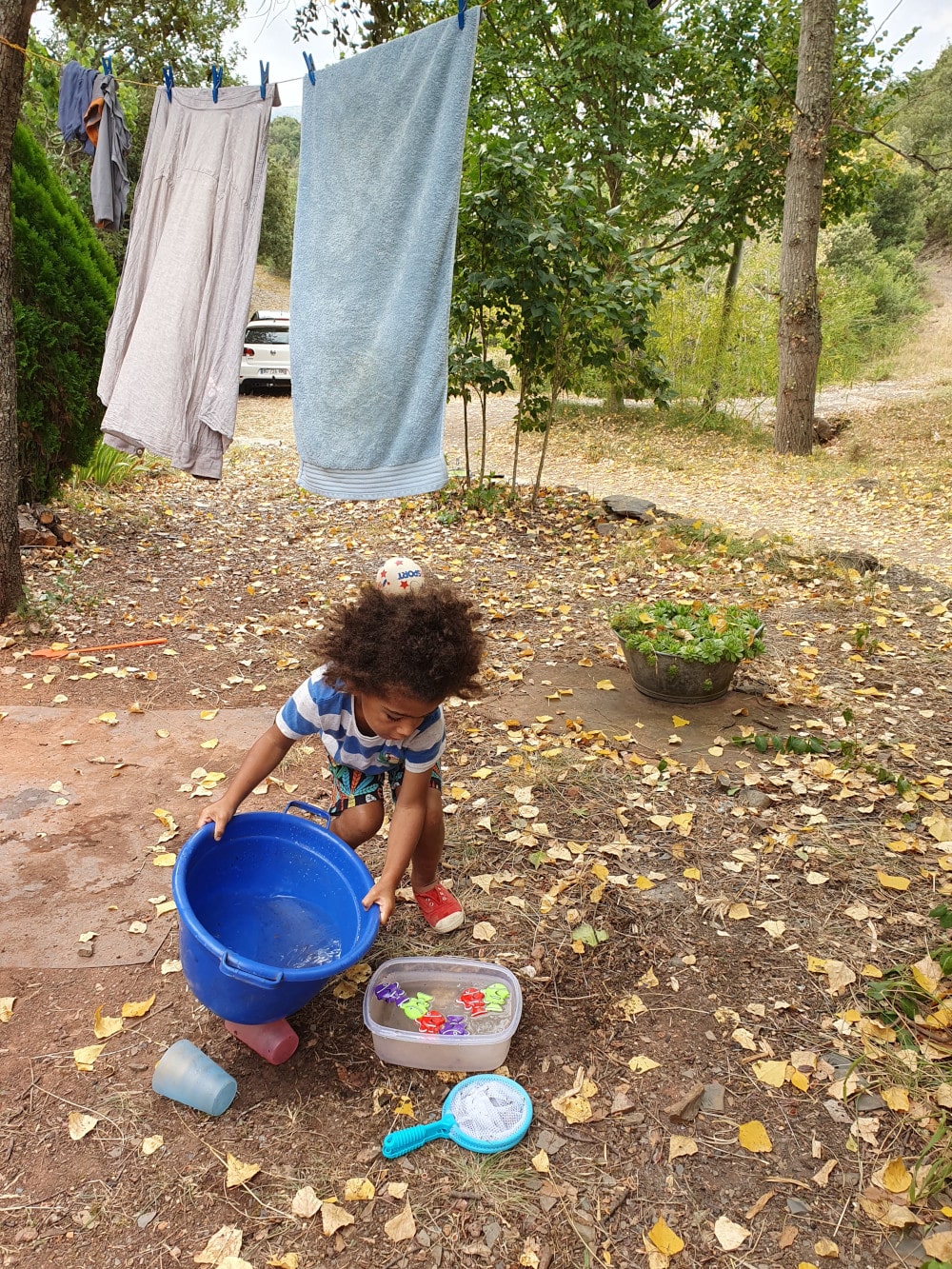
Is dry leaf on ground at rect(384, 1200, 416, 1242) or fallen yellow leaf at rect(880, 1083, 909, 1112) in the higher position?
fallen yellow leaf at rect(880, 1083, 909, 1112)

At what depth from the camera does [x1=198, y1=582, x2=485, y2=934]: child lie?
5.79 feet

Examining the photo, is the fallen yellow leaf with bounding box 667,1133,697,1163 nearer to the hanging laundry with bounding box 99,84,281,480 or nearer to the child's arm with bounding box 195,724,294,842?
the child's arm with bounding box 195,724,294,842

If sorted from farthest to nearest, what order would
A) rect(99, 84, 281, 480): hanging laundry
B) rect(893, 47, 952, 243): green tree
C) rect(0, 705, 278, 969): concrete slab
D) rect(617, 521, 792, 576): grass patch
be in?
rect(893, 47, 952, 243): green tree
rect(617, 521, 792, 576): grass patch
rect(99, 84, 281, 480): hanging laundry
rect(0, 705, 278, 969): concrete slab

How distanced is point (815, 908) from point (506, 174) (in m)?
4.96

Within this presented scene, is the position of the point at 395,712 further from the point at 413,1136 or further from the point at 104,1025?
the point at 104,1025

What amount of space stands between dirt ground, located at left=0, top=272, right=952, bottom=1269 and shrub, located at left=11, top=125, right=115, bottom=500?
133cm

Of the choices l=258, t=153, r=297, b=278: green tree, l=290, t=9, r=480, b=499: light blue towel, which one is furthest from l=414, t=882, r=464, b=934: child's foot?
l=258, t=153, r=297, b=278: green tree

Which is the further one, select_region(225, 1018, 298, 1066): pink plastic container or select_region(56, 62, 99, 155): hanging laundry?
select_region(56, 62, 99, 155): hanging laundry

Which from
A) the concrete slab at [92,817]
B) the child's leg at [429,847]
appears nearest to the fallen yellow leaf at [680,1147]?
the child's leg at [429,847]

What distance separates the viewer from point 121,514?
20.2 ft

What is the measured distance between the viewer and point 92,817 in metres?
2.75

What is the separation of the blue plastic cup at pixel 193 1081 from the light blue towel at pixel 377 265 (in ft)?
6.25

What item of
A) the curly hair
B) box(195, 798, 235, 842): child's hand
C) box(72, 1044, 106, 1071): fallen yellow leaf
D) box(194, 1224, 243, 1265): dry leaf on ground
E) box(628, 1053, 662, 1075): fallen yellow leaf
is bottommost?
box(72, 1044, 106, 1071): fallen yellow leaf

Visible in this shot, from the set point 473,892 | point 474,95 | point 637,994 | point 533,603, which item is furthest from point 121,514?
point 474,95
